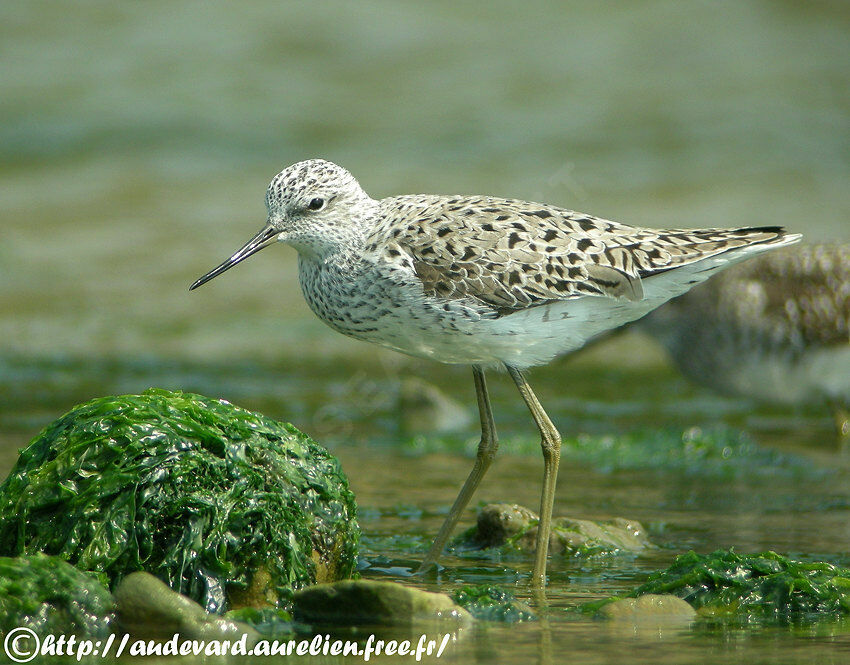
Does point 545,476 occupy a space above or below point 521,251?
below

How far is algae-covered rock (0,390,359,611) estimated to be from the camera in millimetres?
5371

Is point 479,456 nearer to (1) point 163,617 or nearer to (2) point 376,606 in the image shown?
(2) point 376,606

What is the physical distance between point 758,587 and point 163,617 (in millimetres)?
2722

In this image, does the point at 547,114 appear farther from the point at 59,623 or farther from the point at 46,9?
the point at 59,623

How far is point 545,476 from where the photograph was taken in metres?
6.99

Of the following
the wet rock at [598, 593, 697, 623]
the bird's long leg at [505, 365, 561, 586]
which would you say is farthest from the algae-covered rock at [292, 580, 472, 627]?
the bird's long leg at [505, 365, 561, 586]

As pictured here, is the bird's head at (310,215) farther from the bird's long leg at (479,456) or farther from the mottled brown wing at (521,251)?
the bird's long leg at (479,456)

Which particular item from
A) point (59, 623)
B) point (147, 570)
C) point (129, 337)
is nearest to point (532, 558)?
point (147, 570)

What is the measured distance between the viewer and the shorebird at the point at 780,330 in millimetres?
11086

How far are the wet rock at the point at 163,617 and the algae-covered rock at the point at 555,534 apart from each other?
2.34 meters

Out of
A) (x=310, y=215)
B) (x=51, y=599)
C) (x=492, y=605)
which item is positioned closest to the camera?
(x=51, y=599)

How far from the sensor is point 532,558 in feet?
22.7

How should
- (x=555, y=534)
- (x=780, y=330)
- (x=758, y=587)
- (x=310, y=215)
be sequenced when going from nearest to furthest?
(x=758, y=587) → (x=310, y=215) → (x=555, y=534) → (x=780, y=330)

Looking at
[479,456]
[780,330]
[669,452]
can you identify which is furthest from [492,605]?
[780,330]
